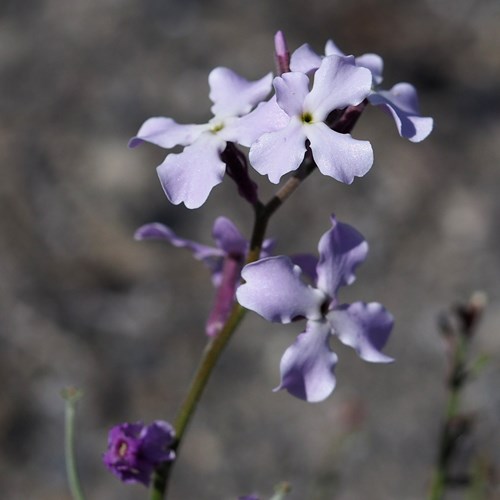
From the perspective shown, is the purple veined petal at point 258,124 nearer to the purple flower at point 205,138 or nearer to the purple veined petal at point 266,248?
the purple flower at point 205,138

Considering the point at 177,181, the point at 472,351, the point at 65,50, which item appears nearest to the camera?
the point at 177,181

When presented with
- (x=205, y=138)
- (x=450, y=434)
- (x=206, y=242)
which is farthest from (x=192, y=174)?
(x=206, y=242)

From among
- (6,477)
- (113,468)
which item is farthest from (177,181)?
(6,477)

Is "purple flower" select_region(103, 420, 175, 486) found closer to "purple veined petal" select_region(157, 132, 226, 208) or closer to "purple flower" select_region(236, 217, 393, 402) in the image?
"purple flower" select_region(236, 217, 393, 402)

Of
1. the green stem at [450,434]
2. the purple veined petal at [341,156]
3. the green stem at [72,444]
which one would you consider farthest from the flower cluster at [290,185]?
the green stem at [450,434]

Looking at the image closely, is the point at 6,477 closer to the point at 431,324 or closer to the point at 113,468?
the point at 431,324

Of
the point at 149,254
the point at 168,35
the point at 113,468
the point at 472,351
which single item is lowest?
the point at 472,351

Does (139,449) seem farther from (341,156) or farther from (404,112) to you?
(404,112)
